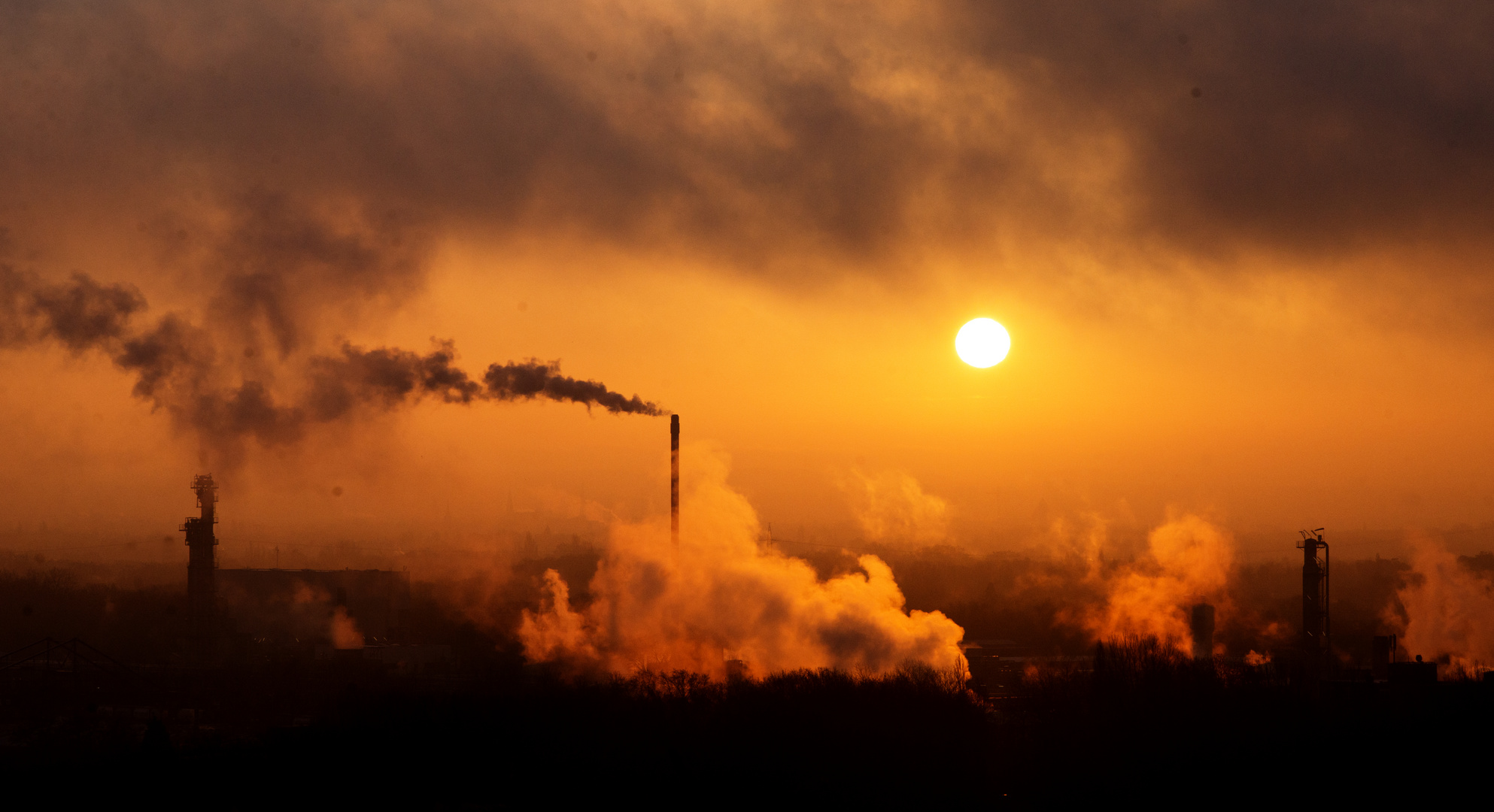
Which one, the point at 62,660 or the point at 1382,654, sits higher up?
the point at 1382,654

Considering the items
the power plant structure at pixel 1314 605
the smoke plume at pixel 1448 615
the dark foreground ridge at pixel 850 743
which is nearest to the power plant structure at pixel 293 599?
the dark foreground ridge at pixel 850 743

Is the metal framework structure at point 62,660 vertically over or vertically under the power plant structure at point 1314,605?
under

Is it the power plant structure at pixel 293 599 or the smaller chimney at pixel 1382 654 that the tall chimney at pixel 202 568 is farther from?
the smaller chimney at pixel 1382 654

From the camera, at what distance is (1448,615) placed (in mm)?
86812

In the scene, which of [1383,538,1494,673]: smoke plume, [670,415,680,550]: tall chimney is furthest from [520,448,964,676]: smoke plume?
[1383,538,1494,673]: smoke plume

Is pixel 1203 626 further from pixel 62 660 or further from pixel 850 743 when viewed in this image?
pixel 62 660

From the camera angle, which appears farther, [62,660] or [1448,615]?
[62,660]

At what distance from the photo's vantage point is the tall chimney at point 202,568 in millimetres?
93188

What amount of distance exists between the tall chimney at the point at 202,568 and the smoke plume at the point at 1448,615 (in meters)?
82.7

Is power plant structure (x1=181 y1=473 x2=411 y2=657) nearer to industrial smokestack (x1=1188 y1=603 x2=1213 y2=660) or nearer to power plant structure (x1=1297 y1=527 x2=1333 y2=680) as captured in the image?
industrial smokestack (x1=1188 y1=603 x2=1213 y2=660)

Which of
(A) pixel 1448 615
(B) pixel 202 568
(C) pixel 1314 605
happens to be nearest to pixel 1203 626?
(C) pixel 1314 605

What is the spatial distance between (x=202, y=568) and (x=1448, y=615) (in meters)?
86.4

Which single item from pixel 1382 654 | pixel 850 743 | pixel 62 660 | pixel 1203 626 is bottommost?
pixel 62 660

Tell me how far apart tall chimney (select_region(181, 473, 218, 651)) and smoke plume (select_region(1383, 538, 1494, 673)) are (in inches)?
3257
